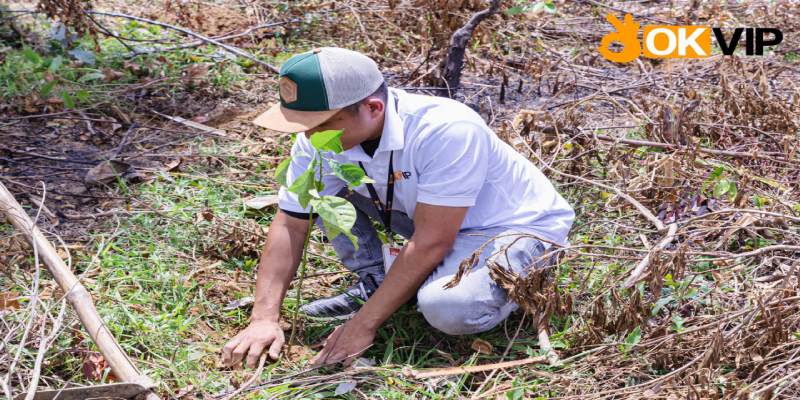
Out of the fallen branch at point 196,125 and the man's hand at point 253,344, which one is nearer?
the man's hand at point 253,344

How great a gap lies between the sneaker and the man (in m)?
0.19

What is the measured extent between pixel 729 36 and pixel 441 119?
3.29m

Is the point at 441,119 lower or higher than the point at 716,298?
higher

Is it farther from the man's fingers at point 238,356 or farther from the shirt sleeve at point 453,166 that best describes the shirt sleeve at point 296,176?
the man's fingers at point 238,356

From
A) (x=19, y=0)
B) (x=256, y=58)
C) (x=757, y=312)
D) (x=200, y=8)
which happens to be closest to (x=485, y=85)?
(x=256, y=58)

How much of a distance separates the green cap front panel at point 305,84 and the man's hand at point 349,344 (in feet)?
2.33

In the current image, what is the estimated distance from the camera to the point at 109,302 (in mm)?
3055

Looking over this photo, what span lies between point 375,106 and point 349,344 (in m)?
0.76

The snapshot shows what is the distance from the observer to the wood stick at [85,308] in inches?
99.7

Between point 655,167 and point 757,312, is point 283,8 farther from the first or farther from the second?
point 757,312

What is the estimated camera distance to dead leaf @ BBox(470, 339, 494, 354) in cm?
285

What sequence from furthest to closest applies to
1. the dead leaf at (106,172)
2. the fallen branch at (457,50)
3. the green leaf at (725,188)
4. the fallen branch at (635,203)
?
the fallen branch at (457,50)
the dead leaf at (106,172)
the green leaf at (725,188)
the fallen branch at (635,203)

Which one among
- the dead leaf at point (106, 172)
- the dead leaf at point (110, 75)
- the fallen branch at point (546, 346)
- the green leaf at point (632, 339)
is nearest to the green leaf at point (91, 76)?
the dead leaf at point (110, 75)

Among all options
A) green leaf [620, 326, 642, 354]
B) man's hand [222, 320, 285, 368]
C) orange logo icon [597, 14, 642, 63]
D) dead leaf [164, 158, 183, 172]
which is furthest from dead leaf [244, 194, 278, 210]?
orange logo icon [597, 14, 642, 63]
